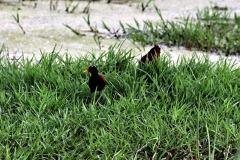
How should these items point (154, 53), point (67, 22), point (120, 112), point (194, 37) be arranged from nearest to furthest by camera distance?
point (120, 112) < point (154, 53) < point (194, 37) < point (67, 22)

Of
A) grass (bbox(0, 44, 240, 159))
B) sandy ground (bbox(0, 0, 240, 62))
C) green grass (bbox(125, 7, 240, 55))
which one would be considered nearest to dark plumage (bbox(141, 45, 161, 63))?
grass (bbox(0, 44, 240, 159))

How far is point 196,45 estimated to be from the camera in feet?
10.2

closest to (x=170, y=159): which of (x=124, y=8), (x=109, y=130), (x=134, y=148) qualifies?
(x=134, y=148)

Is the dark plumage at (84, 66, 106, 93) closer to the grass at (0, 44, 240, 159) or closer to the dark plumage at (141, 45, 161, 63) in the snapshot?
the grass at (0, 44, 240, 159)

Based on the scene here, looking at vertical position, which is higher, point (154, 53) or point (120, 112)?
point (154, 53)

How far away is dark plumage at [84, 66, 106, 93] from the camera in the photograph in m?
1.98

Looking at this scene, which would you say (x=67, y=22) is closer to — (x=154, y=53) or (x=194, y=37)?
(x=194, y=37)

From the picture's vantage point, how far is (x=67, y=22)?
3580 millimetres

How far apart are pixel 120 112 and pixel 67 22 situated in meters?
1.73

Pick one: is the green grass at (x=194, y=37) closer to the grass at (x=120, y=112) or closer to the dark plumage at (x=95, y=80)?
the grass at (x=120, y=112)

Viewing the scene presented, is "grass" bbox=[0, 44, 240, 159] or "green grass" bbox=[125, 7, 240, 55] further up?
"green grass" bbox=[125, 7, 240, 55]

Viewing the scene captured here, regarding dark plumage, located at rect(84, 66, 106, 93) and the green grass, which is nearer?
dark plumage, located at rect(84, 66, 106, 93)

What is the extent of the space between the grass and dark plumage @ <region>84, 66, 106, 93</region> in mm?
62

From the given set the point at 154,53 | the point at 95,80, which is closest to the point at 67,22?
the point at 154,53
